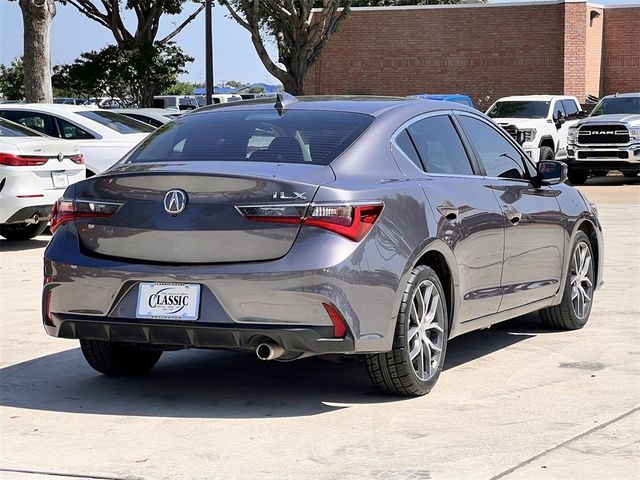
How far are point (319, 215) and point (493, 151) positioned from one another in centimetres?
234

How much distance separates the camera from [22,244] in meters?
15.3

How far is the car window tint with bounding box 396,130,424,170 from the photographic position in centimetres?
709

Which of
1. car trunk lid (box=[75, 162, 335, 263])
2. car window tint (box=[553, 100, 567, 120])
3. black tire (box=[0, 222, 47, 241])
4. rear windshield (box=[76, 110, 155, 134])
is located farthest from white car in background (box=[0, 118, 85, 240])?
car window tint (box=[553, 100, 567, 120])

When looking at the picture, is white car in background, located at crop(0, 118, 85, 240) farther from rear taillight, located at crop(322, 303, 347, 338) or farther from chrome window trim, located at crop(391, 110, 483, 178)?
rear taillight, located at crop(322, 303, 347, 338)

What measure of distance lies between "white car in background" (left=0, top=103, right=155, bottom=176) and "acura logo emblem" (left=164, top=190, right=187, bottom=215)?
1047cm

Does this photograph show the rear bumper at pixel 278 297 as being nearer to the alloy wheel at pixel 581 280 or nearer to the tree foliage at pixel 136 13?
the alloy wheel at pixel 581 280

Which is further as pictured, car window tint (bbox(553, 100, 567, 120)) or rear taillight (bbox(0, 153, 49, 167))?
car window tint (bbox(553, 100, 567, 120))

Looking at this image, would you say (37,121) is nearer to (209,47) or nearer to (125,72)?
(209,47)

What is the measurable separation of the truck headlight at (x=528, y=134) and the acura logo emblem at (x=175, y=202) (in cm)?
2187

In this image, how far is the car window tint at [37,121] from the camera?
1708 centimetres

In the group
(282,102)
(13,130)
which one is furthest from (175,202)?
(13,130)

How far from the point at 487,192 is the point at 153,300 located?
2.33 m

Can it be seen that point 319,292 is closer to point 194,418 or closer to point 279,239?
point 279,239

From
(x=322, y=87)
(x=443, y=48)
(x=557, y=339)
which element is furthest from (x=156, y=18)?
(x=557, y=339)
